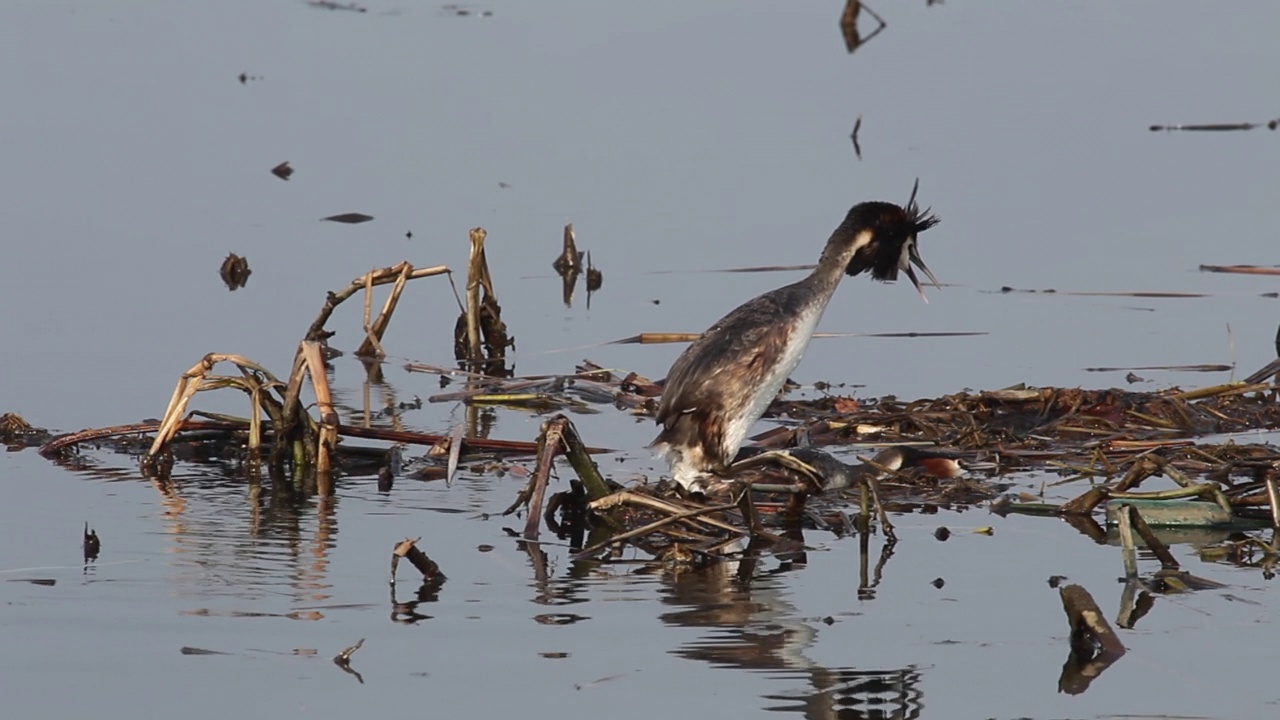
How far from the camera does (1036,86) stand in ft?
69.6

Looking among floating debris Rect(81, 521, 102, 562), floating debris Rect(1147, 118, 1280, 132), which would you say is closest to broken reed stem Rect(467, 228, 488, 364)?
floating debris Rect(81, 521, 102, 562)

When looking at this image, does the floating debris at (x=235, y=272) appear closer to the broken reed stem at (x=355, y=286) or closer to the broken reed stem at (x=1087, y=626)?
the broken reed stem at (x=355, y=286)

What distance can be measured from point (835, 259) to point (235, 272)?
18.1ft

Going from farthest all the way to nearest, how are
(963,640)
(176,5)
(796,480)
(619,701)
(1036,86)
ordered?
(176,5) → (1036,86) → (796,480) → (963,640) → (619,701)

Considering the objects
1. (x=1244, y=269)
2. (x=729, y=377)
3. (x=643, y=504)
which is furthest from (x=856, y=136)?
(x=643, y=504)

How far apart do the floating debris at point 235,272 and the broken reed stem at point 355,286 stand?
2694 millimetres

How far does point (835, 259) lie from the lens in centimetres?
925

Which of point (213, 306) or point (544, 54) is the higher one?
point (544, 54)

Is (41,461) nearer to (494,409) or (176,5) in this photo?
(494,409)

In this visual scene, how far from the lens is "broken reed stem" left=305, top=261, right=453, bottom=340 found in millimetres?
10156

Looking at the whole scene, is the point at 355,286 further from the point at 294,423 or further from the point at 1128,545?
the point at 1128,545

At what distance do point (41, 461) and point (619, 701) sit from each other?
4.23 metres

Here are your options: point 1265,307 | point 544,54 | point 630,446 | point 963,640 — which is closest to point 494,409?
point 630,446

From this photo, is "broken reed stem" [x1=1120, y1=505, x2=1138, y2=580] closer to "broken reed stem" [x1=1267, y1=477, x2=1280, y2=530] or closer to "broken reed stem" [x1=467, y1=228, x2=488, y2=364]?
"broken reed stem" [x1=1267, y1=477, x2=1280, y2=530]
